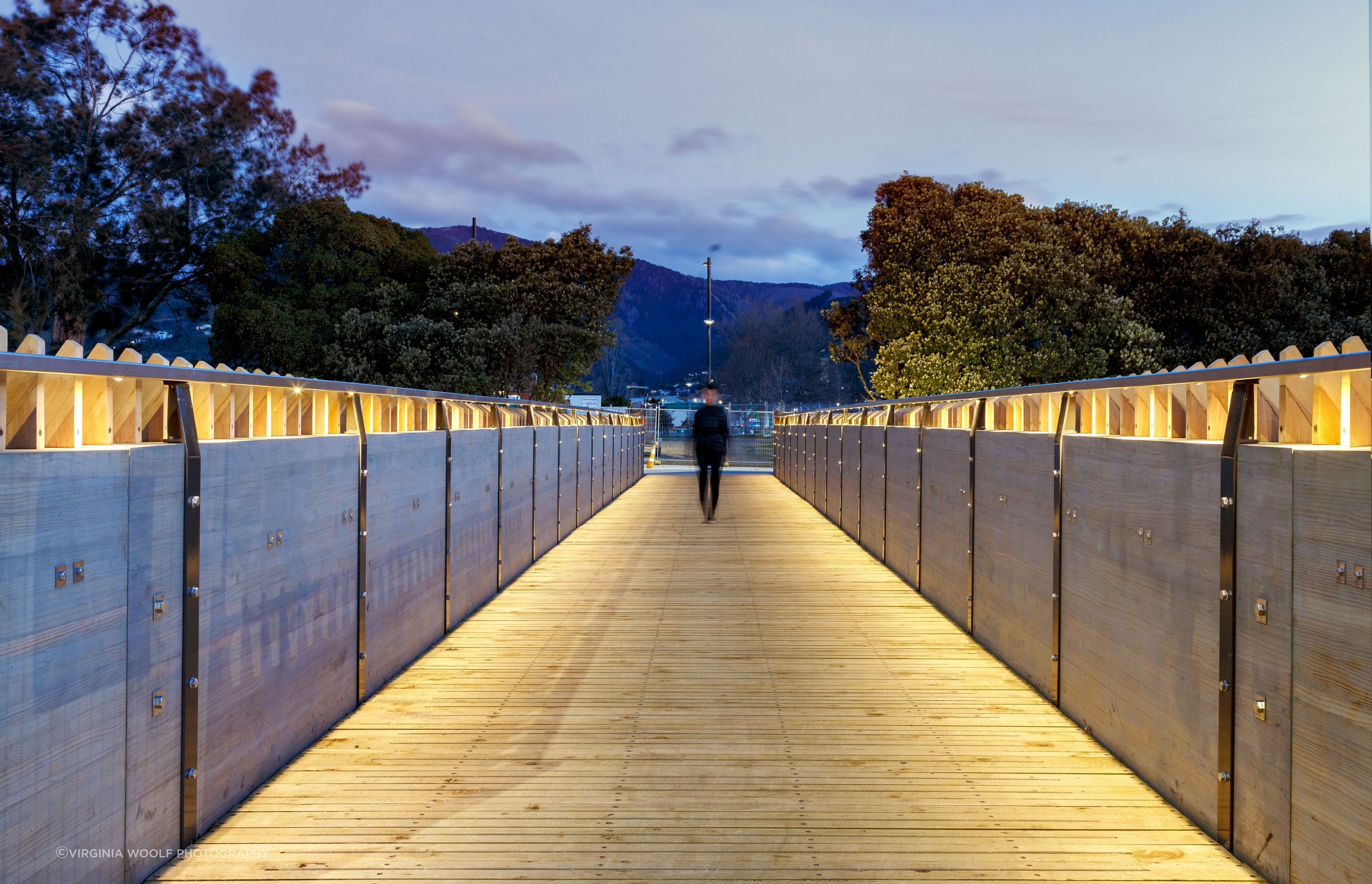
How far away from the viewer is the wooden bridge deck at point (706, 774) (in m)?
2.91

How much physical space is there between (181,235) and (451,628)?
35446mm

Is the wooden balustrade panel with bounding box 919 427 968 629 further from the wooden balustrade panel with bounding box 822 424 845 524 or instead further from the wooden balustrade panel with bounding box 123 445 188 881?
the wooden balustrade panel with bounding box 123 445 188 881

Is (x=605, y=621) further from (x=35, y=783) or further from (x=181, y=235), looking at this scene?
(x=181, y=235)

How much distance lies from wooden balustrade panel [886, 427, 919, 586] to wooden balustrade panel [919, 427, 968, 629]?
0.93 feet

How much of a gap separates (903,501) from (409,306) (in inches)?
1128

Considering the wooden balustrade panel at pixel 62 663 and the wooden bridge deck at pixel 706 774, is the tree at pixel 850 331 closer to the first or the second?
the wooden bridge deck at pixel 706 774

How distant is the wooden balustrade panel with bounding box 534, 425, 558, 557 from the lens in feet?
30.9

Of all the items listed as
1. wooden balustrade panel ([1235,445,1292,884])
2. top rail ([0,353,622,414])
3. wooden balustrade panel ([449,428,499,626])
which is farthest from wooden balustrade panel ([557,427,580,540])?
wooden balustrade panel ([1235,445,1292,884])

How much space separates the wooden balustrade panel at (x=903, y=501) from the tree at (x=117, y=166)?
32772mm

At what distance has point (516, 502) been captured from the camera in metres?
8.34

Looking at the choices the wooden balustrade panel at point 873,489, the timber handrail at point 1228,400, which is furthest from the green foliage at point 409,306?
the timber handrail at point 1228,400

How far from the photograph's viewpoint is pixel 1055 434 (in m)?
4.64

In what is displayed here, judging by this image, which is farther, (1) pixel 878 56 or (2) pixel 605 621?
(1) pixel 878 56

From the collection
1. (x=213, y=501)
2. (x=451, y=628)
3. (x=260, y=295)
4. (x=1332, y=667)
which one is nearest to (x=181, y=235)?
(x=260, y=295)
